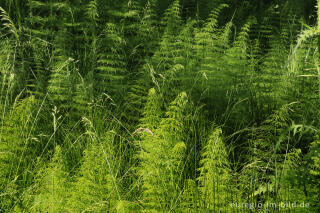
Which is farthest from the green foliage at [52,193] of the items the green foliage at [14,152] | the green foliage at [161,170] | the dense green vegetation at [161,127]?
the green foliage at [161,170]

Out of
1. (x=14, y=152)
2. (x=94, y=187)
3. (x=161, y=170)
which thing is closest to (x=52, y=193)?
(x=94, y=187)

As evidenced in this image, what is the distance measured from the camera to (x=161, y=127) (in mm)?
2248

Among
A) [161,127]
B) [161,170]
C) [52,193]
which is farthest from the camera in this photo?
[161,127]

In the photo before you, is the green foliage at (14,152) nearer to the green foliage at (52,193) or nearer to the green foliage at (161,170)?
the green foliage at (52,193)

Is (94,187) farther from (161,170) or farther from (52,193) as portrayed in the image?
(161,170)

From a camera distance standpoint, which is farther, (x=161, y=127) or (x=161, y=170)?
(x=161, y=127)

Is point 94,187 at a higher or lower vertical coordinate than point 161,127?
lower

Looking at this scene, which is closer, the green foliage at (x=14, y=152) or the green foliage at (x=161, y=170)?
the green foliage at (x=161, y=170)

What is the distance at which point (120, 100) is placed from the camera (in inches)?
113

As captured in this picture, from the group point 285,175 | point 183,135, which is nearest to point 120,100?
point 183,135

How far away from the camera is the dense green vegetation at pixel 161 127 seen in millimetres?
1723

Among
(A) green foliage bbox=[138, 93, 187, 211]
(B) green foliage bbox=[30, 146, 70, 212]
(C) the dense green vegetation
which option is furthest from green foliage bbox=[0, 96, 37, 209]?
(A) green foliage bbox=[138, 93, 187, 211]

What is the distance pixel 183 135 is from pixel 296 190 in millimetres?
837

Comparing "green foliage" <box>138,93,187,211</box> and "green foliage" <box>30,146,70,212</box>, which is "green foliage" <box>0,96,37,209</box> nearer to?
"green foliage" <box>30,146,70,212</box>
